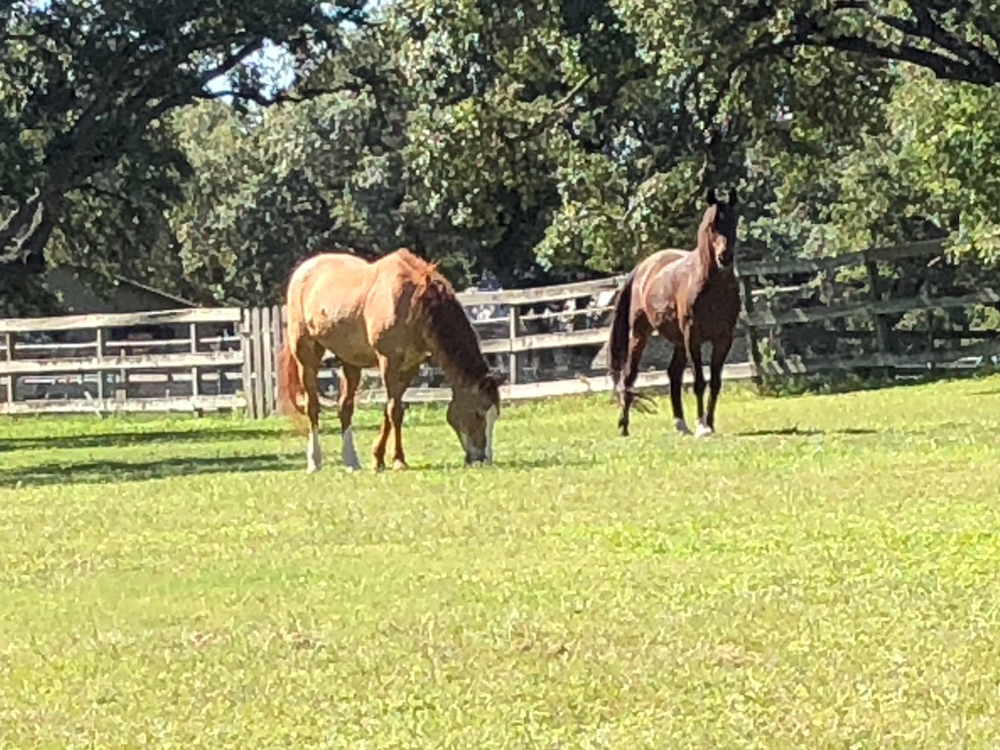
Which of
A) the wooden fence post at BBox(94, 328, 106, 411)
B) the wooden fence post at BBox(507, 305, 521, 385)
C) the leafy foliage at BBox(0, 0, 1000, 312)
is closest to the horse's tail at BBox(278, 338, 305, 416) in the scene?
the leafy foliage at BBox(0, 0, 1000, 312)

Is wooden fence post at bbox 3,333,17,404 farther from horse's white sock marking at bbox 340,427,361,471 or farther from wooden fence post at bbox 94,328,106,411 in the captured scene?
horse's white sock marking at bbox 340,427,361,471

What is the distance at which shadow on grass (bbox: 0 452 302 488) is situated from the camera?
16766 mm

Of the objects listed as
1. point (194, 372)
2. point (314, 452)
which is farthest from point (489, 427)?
point (194, 372)

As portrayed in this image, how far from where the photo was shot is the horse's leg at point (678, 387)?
18.5 meters

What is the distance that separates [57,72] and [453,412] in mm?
15225

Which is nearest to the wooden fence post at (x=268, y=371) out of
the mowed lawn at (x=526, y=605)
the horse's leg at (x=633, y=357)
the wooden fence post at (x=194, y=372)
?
the wooden fence post at (x=194, y=372)

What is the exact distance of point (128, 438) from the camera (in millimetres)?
25969

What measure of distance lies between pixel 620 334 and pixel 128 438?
8.90 meters

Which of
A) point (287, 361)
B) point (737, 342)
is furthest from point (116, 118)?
point (287, 361)

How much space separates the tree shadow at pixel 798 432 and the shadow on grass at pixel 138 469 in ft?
13.6

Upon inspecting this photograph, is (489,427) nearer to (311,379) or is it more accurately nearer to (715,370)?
(311,379)

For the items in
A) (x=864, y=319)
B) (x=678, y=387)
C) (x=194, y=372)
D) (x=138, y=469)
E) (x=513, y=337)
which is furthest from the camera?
(x=194, y=372)

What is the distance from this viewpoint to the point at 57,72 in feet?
92.6

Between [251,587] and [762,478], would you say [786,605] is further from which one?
[762,478]
